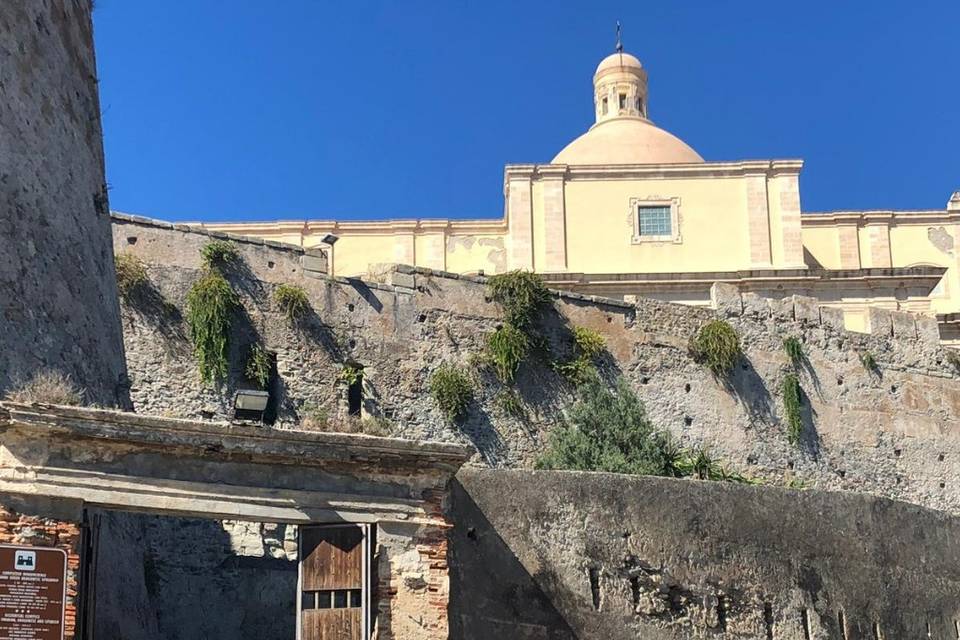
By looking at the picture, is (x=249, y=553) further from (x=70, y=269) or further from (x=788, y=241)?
(x=788, y=241)

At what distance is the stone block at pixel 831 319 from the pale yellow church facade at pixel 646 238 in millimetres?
6926

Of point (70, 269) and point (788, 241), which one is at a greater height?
point (788, 241)

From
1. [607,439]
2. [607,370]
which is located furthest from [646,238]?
[607,439]

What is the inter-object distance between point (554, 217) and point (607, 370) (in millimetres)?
12344

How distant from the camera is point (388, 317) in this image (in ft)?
83.8

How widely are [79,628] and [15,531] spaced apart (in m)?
0.88

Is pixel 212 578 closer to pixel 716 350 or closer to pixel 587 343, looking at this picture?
pixel 587 343

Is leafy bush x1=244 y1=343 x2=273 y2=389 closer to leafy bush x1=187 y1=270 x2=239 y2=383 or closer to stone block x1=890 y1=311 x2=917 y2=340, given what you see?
leafy bush x1=187 y1=270 x2=239 y2=383

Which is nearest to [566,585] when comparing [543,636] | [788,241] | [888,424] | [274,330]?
[543,636]

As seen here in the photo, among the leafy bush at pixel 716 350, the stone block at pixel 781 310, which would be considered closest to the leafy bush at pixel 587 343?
the leafy bush at pixel 716 350

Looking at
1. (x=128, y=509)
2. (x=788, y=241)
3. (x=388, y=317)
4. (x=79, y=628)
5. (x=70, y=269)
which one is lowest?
(x=79, y=628)

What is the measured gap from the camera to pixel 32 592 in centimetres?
1211

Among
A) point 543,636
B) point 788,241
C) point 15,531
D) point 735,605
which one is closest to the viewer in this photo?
point 15,531

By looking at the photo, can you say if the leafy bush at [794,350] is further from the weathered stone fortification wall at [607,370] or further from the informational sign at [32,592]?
the informational sign at [32,592]
